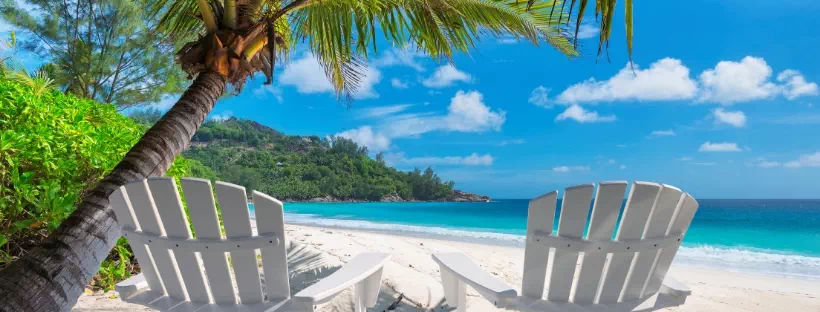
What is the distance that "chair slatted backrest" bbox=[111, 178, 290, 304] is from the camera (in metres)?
1.66

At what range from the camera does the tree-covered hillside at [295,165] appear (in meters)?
29.1

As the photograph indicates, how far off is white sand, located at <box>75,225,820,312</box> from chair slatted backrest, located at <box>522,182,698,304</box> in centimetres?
112

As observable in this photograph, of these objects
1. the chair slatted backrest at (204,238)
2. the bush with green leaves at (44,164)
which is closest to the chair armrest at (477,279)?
the chair slatted backrest at (204,238)

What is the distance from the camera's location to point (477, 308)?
9.70 ft

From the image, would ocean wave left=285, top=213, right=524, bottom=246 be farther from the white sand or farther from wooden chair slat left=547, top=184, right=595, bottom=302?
wooden chair slat left=547, top=184, right=595, bottom=302

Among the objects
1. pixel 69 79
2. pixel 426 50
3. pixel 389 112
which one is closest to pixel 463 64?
pixel 389 112

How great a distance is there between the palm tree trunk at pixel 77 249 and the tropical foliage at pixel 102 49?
9616 mm

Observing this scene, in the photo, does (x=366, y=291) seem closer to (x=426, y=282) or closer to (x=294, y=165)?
(x=426, y=282)

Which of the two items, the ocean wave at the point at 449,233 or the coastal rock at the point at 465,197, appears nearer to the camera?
the ocean wave at the point at 449,233

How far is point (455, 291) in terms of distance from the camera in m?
2.54

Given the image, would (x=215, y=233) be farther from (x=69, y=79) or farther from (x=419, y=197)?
(x=419, y=197)

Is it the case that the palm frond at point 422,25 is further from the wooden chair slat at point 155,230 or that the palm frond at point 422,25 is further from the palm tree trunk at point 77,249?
the wooden chair slat at point 155,230

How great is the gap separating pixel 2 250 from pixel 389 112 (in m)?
48.4

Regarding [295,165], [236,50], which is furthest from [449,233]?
[295,165]
